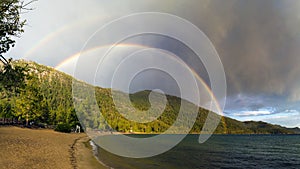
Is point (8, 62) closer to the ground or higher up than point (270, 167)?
higher up

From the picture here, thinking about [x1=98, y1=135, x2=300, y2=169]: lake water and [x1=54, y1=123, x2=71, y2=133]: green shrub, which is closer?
[x1=98, y1=135, x2=300, y2=169]: lake water

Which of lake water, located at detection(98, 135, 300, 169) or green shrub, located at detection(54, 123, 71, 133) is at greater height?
green shrub, located at detection(54, 123, 71, 133)

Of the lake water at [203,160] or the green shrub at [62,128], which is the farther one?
the green shrub at [62,128]

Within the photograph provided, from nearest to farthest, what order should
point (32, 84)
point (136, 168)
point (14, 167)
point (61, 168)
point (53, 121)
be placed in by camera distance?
1. point (14, 167)
2. point (61, 168)
3. point (136, 168)
4. point (32, 84)
5. point (53, 121)

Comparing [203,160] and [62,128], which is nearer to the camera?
[203,160]

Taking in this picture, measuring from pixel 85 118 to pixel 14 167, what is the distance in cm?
14546

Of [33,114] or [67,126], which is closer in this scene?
[33,114]

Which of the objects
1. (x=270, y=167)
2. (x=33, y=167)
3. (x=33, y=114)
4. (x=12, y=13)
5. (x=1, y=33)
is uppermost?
(x=12, y=13)

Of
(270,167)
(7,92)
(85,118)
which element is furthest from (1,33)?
(85,118)

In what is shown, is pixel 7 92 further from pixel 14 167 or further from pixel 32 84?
pixel 32 84

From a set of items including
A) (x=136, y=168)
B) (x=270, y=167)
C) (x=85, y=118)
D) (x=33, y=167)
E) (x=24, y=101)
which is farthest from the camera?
(x=85, y=118)

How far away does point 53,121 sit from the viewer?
10869 cm

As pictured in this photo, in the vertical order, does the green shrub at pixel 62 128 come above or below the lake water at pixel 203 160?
above

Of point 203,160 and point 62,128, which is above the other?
point 62,128
